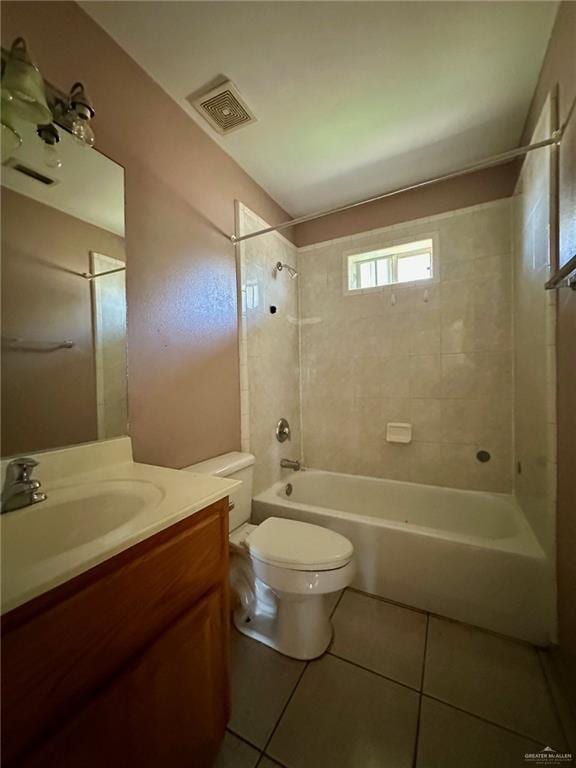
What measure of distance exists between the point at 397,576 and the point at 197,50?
249cm

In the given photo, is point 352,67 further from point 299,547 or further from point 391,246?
point 299,547

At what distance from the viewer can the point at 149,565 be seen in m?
0.62

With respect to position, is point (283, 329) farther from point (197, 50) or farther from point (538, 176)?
point (538, 176)

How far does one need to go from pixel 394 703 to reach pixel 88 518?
1222 millimetres

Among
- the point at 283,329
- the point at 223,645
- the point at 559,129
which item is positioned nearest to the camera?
the point at 223,645

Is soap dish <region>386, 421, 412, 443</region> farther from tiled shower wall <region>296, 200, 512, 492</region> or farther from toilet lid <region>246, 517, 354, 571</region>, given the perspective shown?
toilet lid <region>246, 517, 354, 571</region>

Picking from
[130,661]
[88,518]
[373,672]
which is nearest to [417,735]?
[373,672]

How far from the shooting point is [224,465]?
1443mm

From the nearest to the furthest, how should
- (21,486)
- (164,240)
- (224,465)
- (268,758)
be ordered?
(21,486) → (268,758) → (164,240) → (224,465)

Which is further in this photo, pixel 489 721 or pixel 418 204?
pixel 418 204

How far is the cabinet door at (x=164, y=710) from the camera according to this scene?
51 cm

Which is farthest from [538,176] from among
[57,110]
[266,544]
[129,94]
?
[266,544]

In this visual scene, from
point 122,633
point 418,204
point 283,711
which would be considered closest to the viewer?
point 122,633

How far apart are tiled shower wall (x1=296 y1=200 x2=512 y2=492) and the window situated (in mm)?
69
